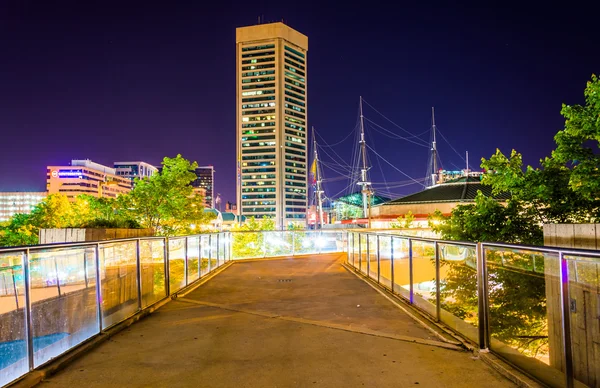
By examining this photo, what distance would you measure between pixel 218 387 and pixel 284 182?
165614 millimetres

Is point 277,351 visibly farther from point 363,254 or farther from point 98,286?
point 363,254

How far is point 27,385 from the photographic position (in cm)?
400

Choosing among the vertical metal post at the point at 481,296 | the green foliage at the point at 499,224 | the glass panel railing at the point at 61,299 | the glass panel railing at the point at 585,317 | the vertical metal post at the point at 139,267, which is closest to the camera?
the glass panel railing at the point at 585,317

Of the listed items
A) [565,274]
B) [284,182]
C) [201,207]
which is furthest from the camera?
[284,182]

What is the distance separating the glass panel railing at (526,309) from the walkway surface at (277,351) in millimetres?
379

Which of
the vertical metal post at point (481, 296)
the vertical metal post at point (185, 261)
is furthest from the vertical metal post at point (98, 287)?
the vertical metal post at point (481, 296)

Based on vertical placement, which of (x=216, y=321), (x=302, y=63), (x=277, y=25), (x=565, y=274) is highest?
(x=277, y=25)

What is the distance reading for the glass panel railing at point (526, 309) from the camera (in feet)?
13.2

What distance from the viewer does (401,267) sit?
344 inches

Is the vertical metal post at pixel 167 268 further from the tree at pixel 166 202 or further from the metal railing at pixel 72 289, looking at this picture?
the tree at pixel 166 202

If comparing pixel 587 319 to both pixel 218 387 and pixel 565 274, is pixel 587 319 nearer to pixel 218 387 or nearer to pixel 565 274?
pixel 565 274

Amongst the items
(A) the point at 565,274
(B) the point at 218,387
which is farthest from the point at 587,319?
(B) the point at 218,387

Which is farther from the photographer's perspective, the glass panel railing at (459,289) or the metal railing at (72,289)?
the glass panel railing at (459,289)

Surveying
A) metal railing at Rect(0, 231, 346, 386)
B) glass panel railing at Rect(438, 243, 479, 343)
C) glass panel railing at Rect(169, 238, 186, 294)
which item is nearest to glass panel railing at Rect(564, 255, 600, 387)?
glass panel railing at Rect(438, 243, 479, 343)
